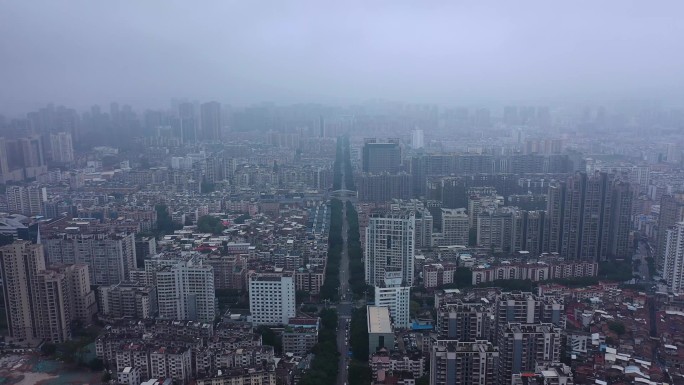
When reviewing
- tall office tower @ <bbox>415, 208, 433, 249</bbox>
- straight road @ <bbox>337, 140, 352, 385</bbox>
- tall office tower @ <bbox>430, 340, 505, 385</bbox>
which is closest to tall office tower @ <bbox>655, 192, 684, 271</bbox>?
tall office tower @ <bbox>415, 208, 433, 249</bbox>

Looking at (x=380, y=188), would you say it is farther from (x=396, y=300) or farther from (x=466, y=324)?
(x=466, y=324)

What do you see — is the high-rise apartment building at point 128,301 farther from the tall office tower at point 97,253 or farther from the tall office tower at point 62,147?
the tall office tower at point 62,147

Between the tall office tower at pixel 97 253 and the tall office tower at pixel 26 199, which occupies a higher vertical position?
the tall office tower at pixel 26 199

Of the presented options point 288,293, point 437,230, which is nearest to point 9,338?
point 288,293

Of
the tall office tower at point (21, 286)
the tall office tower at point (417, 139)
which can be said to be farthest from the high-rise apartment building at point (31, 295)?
the tall office tower at point (417, 139)

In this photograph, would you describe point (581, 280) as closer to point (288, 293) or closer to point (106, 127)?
point (288, 293)

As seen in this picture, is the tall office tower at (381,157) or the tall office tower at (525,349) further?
the tall office tower at (381,157)

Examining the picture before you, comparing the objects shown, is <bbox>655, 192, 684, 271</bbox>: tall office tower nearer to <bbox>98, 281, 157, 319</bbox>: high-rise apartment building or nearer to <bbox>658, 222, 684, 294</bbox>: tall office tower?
<bbox>658, 222, 684, 294</bbox>: tall office tower

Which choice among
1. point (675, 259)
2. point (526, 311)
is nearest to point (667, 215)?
point (675, 259)
